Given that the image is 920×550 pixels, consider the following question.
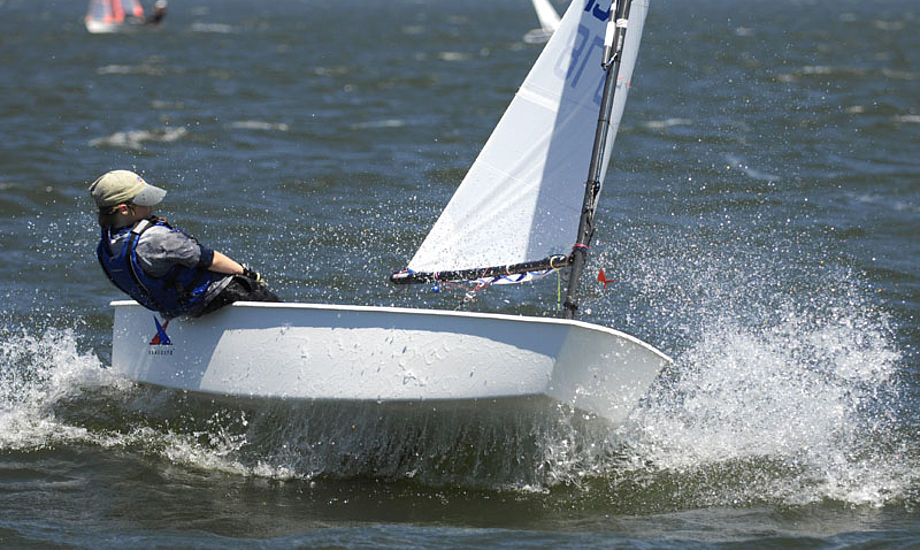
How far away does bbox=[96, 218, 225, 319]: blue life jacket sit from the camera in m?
5.07

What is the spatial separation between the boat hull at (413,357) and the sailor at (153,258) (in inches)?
4.6

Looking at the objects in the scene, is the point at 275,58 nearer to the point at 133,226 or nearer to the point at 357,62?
the point at 357,62

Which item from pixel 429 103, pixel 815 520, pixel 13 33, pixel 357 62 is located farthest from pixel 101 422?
pixel 13 33

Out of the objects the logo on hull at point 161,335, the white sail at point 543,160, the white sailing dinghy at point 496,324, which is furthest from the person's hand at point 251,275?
the white sail at point 543,160

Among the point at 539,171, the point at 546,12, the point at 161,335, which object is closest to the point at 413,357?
the point at 539,171

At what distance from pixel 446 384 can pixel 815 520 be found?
1.65 metres

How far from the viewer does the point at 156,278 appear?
509cm

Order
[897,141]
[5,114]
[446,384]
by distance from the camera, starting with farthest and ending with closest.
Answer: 1. [5,114]
2. [897,141]
3. [446,384]

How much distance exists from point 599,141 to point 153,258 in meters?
2.04

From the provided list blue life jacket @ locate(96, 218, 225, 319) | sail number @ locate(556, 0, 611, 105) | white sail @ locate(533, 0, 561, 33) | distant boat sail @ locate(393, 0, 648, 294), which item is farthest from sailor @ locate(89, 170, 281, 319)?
white sail @ locate(533, 0, 561, 33)

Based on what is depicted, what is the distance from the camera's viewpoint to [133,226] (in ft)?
16.7

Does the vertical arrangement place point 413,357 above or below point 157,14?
above

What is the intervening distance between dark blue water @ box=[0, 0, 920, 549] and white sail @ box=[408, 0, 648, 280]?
85 cm

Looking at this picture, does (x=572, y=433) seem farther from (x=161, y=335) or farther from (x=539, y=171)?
(x=161, y=335)
